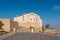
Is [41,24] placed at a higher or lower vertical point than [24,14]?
lower

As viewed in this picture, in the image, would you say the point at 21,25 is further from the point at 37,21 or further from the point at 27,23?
the point at 37,21

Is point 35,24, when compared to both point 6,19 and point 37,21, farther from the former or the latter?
point 6,19

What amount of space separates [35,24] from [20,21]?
7.42 meters

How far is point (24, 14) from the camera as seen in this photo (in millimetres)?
78500

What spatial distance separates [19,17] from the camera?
78.5 meters

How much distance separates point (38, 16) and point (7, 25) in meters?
23.4

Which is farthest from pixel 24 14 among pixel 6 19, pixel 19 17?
pixel 6 19

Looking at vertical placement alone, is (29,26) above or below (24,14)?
below

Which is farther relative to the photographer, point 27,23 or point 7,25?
point 27,23

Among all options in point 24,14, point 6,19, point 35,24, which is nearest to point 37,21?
point 35,24

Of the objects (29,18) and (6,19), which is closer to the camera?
(6,19)

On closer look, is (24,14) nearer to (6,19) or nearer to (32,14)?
(32,14)

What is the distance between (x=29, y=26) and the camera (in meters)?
74.3

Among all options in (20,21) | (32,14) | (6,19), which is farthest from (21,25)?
(6,19)
